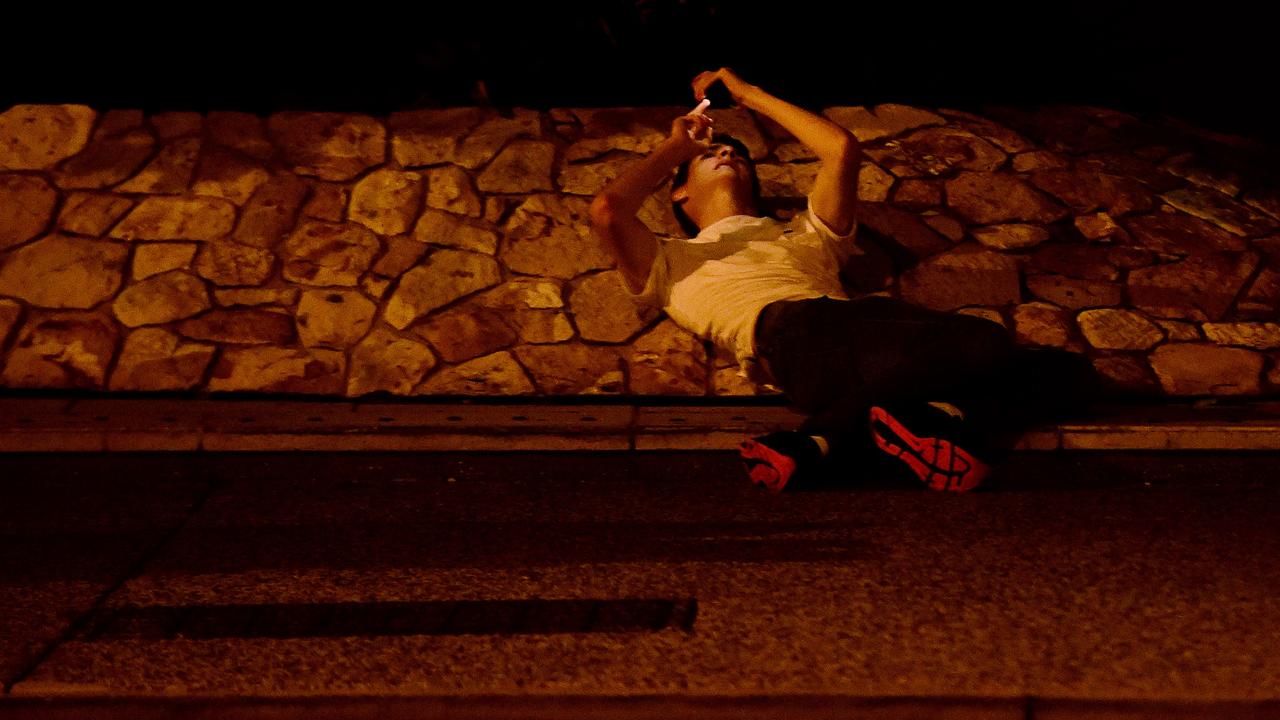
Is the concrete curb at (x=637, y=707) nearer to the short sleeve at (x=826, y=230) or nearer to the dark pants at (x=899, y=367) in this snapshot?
the dark pants at (x=899, y=367)

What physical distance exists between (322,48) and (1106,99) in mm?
5636

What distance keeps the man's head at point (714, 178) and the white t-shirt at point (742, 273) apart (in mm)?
199

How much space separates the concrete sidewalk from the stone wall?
28cm

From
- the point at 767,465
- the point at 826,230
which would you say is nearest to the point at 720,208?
the point at 826,230

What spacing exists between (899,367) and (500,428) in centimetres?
187

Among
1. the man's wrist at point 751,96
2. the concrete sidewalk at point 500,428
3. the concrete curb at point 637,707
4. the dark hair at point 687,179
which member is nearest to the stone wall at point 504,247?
the concrete sidewalk at point 500,428

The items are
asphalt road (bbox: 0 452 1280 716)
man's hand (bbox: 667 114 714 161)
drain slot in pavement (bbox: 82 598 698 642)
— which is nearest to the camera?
asphalt road (bbox: 0 452 1280 716)

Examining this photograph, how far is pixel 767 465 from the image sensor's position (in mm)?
4672

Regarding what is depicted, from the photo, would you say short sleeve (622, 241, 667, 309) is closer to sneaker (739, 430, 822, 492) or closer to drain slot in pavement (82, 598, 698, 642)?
sneaker (739, 430, 822, 492)

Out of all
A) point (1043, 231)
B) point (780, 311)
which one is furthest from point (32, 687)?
point (1043, 231)

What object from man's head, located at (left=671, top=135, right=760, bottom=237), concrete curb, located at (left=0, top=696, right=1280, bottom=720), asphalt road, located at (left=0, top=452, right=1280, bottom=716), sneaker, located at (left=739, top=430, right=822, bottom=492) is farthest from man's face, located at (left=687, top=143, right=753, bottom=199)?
concrete curb, located at (left=0, top=696, right=1280, bottom=720)

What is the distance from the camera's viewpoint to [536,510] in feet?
15.2

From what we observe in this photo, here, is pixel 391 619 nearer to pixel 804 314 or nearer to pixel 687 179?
pixel 804 314

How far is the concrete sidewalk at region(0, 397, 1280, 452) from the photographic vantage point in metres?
5.38
